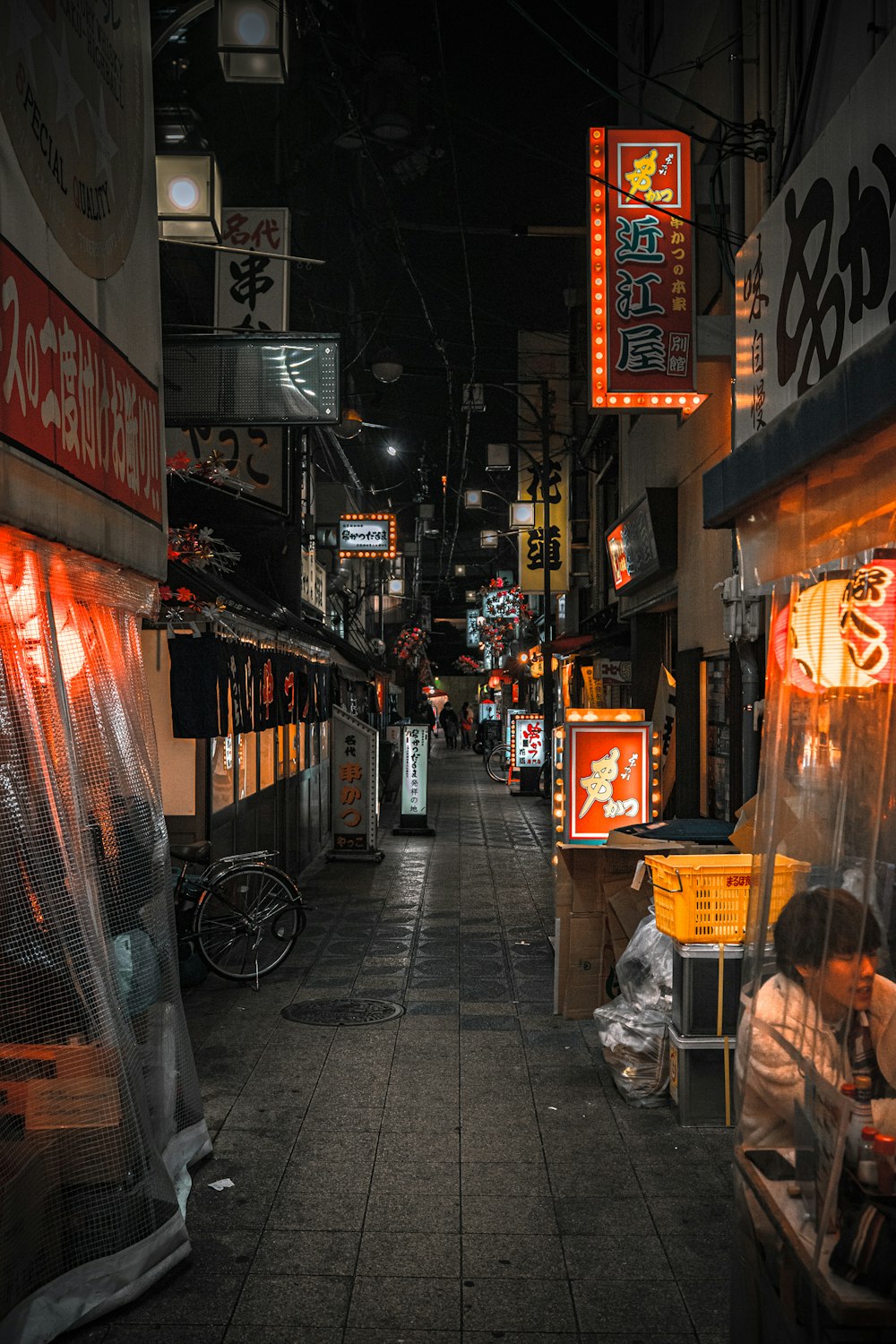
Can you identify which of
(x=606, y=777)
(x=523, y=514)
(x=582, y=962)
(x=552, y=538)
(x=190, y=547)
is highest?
(x=523, y=514)

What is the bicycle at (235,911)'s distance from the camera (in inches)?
403

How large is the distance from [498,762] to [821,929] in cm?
3808

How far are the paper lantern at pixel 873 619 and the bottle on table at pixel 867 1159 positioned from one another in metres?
1.41

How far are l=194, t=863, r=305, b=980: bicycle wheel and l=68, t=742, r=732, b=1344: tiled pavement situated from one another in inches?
11.3

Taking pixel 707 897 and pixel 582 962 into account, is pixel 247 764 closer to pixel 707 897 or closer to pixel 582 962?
pixel 582 962

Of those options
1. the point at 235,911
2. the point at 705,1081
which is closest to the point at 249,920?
the point at 235,911

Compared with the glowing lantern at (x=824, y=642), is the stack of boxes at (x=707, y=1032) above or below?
below

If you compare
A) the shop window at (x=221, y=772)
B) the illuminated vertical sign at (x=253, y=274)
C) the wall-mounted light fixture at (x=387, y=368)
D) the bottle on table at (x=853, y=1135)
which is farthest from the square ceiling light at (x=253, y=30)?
the wall-mounted light fixture at (x=387, y=368)

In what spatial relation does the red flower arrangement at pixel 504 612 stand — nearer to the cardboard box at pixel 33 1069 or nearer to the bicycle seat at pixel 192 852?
the bicycle seat at pixel 192 852

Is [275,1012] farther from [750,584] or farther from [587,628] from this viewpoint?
[587,628]

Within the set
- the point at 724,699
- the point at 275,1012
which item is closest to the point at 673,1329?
the point at 275,1012

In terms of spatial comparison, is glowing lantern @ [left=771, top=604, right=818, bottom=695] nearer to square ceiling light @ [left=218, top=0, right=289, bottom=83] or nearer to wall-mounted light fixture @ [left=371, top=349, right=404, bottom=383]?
square ceiling light @ [left=218, top=0, right=289, bottom=83]

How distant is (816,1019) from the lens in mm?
3514

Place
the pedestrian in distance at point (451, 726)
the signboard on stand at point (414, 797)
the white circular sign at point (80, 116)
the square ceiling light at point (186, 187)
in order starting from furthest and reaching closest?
1. the pedestrian in distance at point (451, 726)
2. the signboard on stand at point (414, 797)
3. the square ceiling light at point (186, 187)
4. the white circular sign at point (80, 116)
